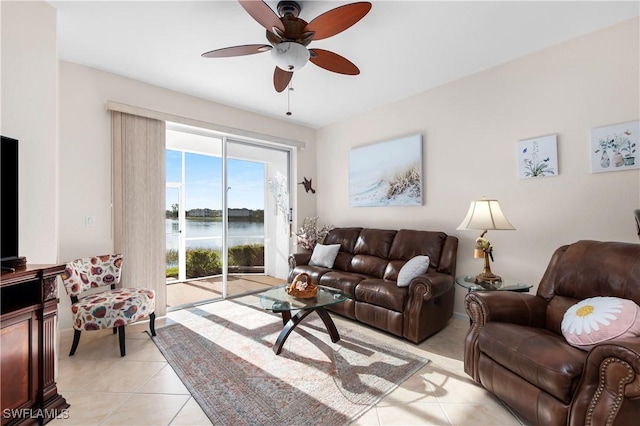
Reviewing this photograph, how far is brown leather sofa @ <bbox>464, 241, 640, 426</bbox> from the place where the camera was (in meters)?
1.26

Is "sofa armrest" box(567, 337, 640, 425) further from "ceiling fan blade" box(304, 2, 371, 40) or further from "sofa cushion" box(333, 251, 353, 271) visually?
"sofa cushion" box(333, 251, 353, 271)

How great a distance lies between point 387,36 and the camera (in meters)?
2.46

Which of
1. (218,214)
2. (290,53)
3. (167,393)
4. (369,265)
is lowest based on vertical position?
(167,393)

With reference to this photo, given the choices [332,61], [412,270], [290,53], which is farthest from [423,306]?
[290,53]

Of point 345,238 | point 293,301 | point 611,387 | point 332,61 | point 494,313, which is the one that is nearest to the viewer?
point 611,387

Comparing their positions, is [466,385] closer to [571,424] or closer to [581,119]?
[571,424]

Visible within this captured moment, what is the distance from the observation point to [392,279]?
10.5ft

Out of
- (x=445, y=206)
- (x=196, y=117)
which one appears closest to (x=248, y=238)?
(x=196, y=117)

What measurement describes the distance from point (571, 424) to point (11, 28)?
12.9 ft

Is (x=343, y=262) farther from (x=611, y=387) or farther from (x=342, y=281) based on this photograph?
(x=611, y=387)

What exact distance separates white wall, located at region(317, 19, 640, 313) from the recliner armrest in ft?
2.95

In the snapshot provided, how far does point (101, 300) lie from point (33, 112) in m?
1.56

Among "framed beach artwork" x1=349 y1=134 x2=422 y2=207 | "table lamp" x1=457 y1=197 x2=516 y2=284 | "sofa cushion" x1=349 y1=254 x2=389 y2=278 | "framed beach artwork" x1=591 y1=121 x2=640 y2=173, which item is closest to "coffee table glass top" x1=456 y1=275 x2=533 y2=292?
"table lamp" x1=457 y1=197 x2=516 y2=284

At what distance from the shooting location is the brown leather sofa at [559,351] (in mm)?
1258
